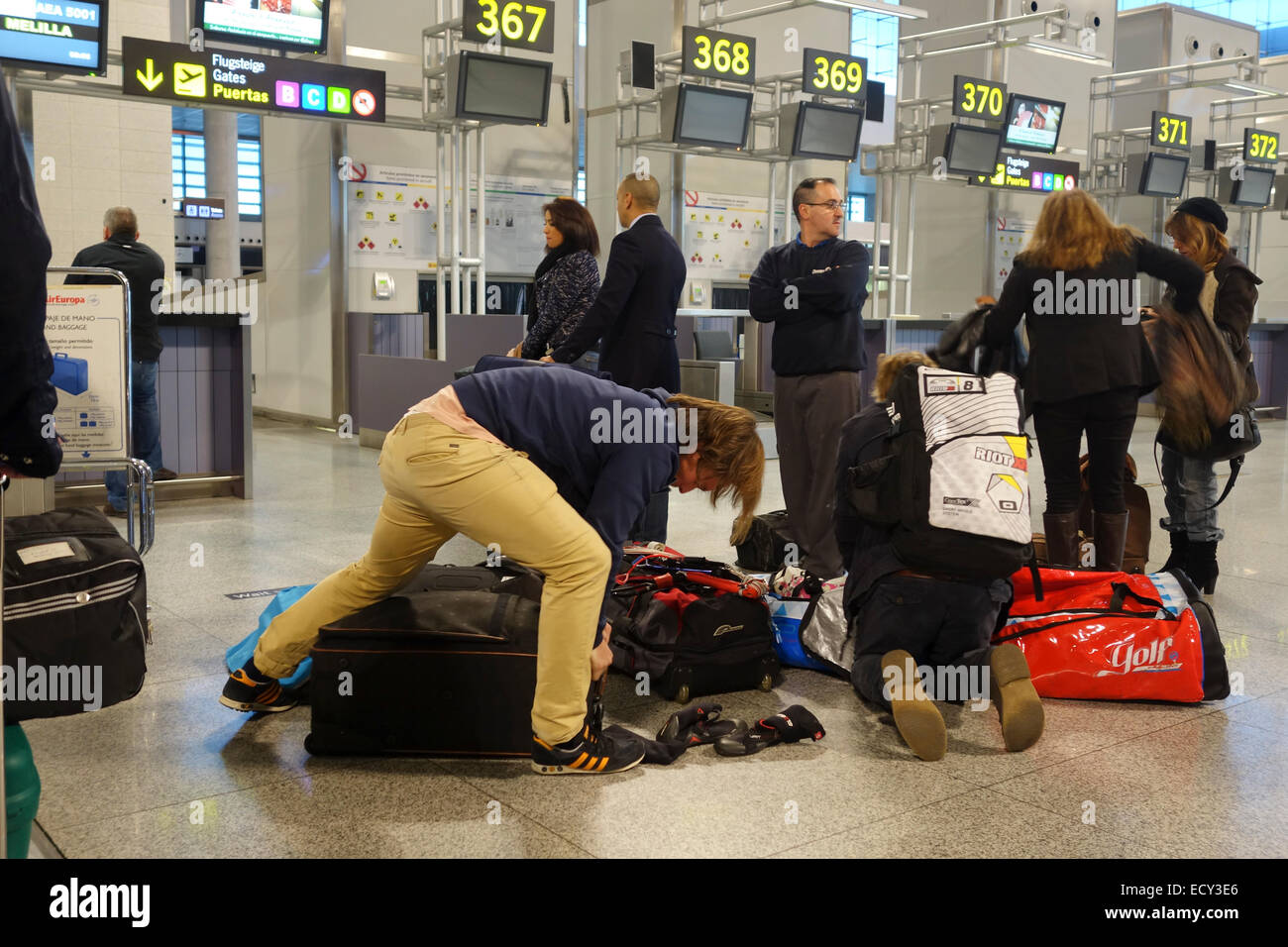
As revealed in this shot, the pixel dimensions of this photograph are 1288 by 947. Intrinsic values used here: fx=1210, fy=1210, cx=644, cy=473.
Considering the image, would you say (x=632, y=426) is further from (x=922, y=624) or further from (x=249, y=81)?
(x=249, y=81)

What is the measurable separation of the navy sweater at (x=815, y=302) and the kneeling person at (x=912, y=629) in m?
1.16

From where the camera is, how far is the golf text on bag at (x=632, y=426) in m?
2.70

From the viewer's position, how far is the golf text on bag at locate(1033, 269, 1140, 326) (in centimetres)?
407

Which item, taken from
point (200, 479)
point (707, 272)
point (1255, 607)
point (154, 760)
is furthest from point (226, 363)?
point (707, 272)

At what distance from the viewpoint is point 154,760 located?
9.46 ft

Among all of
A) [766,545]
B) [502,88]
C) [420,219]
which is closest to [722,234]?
[420,219]

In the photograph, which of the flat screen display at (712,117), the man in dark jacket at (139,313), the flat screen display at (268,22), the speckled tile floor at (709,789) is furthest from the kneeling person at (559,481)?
the flat screen display at (712,117)

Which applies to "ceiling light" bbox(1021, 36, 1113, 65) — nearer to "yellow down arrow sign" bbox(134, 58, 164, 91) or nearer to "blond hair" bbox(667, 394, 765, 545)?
"yellow down arrow sign" bbox(134, 58, 164, 91)

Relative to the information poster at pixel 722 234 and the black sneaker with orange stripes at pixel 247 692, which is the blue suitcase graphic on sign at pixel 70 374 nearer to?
the black sneaker with orange stripes at pixel 247 692

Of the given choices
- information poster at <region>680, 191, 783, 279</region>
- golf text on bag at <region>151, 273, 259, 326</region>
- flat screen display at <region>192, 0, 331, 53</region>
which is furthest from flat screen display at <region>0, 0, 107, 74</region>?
information poster at <region>680, 191, 783, 279</region>

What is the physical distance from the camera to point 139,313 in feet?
20.2

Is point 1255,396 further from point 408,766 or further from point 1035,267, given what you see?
point 408,766
